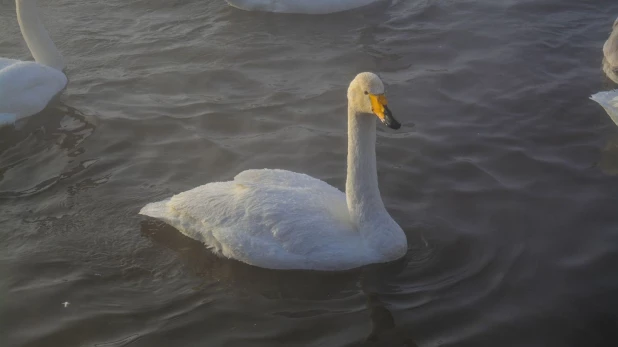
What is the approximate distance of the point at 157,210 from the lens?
713cm

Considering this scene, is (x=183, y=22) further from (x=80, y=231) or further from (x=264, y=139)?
(x=80, y=231)

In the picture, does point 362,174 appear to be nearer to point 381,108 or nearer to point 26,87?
point 381,108

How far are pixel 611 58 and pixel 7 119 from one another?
8.09 meters

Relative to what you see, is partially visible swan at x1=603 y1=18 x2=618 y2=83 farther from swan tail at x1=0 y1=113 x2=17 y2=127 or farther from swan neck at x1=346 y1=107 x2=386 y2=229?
swan tail at x1=0 y1=113 x2=17 y2=127

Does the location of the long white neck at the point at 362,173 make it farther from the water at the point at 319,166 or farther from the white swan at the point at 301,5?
the white swan at the point at 301,5

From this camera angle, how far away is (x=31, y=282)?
21.7ft

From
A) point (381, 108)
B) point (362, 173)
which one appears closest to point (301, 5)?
point (362, 173)

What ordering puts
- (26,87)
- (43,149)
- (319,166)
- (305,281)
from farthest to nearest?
(26,87) → (43,149) → (319,166) → (305,281)

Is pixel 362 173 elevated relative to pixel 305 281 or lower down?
elevated

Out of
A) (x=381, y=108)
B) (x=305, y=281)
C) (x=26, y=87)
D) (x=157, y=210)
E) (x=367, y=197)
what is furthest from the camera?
(x=26, y=87)

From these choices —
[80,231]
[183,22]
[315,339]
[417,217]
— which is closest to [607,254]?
[417,217]

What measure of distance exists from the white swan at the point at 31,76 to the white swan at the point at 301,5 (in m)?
3.48

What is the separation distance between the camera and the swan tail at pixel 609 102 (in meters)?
8.62

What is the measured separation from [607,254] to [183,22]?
8530mm
